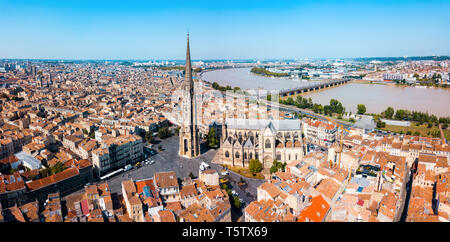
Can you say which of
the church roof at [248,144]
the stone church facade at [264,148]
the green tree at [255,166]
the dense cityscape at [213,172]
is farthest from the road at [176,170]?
the church roof at [248,144]

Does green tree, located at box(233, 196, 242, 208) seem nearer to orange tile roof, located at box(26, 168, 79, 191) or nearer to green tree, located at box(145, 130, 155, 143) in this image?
orange tile roof, located at box(26, 168, 79, 191)

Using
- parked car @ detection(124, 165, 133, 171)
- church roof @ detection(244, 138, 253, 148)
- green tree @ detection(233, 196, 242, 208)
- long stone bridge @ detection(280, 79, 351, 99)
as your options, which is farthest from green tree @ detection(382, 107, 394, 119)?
parked car @ detection(124, 165, 133, 171)

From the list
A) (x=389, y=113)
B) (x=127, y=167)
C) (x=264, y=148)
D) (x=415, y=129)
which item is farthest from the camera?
(x=389, y=113)

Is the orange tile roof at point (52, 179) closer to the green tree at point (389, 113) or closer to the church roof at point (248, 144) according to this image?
the church roof at point (248, 144)

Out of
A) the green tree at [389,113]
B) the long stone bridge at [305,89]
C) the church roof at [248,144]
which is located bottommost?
the church roof at [248,144]

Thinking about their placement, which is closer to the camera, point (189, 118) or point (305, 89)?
point (189, 118)

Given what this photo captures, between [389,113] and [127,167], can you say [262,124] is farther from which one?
[389,113]

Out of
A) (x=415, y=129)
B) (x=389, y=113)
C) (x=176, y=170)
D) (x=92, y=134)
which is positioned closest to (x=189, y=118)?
(x=176, y=170)
